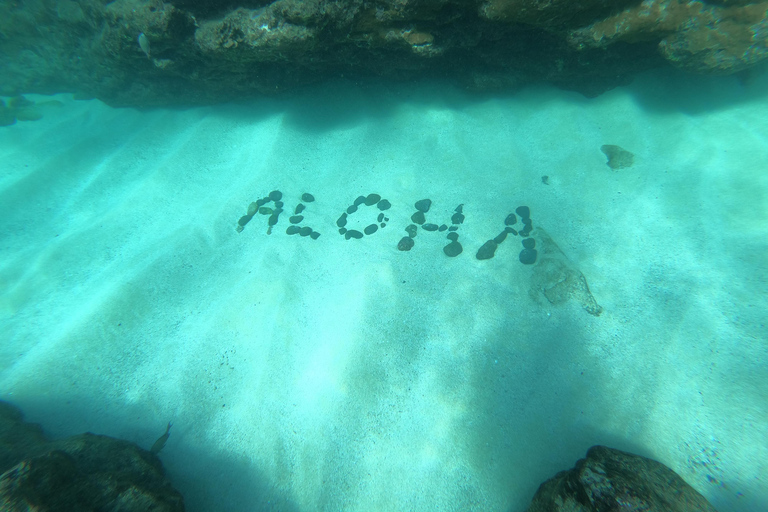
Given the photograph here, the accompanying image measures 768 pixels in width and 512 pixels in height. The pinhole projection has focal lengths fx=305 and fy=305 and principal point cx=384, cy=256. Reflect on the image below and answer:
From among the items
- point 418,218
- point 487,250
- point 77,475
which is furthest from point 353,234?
point 77,475

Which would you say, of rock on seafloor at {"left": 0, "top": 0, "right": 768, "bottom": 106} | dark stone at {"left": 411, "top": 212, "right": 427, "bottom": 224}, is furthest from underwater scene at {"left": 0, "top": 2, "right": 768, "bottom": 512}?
rock on seafloor at {"left": 0, "top": 0, "right": 768, "bottom": 106}

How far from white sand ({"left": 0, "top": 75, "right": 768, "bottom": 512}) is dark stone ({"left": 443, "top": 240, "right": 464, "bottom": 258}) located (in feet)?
0.58

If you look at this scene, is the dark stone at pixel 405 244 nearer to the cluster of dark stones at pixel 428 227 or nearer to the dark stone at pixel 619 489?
the cluster of dark stones at pixel 428 227

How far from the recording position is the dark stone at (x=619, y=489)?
91.2 inches

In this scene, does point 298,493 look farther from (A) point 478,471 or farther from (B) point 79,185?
(B) point 79,185

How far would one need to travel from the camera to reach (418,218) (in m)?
5.25

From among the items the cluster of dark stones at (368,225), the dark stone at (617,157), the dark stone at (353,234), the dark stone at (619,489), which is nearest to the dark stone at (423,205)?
the cluster of dark stones at (368,225)

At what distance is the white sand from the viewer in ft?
10.9

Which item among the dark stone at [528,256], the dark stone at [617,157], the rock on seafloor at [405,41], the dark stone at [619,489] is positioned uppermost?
the rock on seafloor at [405,41]

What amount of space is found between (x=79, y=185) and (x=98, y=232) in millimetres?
1914

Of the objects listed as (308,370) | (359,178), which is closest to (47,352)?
(308,370)

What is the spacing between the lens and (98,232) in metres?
5.78

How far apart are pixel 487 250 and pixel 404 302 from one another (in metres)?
1.55

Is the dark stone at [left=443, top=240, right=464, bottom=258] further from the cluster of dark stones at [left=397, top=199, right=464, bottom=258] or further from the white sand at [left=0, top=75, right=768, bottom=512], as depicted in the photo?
the white sand at [left=0, top=75, right=768, bottom=512]
